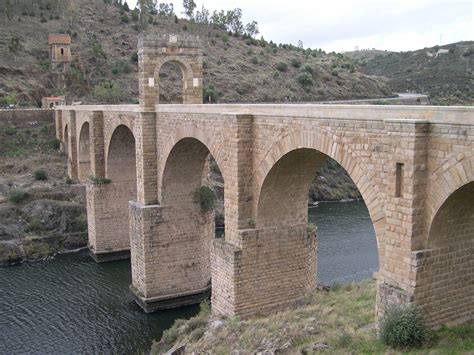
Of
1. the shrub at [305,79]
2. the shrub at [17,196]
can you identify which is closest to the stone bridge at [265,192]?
the shrub at [17,196]

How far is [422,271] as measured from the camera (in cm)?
889

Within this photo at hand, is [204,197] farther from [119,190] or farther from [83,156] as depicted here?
[83,156]

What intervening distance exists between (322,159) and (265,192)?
1670mm

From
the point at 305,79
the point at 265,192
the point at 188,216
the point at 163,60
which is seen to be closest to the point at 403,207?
the point at 265,192

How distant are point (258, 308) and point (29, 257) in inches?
603

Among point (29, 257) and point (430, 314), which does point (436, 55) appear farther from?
point (430, 314)

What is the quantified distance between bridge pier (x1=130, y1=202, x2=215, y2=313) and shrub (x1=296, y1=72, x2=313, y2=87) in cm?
3902

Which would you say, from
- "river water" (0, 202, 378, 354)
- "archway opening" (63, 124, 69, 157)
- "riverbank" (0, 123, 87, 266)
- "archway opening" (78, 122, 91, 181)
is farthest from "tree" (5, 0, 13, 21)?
"river water" (0, 202, 378, 354)

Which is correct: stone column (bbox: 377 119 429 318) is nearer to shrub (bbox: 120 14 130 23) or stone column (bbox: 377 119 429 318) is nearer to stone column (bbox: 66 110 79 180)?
stone column (bbox: 66 110 79 180)

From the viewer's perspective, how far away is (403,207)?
348 inches

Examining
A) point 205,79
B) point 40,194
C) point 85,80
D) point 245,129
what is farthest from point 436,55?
point 245,129

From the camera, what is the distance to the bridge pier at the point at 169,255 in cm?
1869

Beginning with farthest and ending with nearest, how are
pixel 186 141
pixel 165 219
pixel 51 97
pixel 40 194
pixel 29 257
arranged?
pixel 51 97 < pixel 40 194 < pixel 29 257 < pixel 165 219 < pixel 186 141

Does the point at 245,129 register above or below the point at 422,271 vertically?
above
